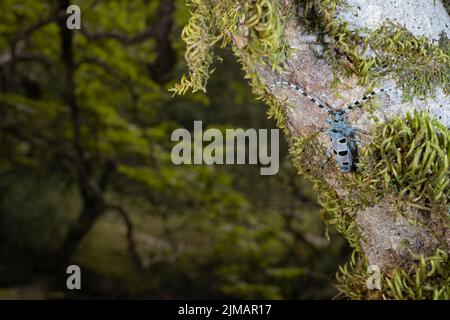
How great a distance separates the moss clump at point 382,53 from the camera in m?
0.97

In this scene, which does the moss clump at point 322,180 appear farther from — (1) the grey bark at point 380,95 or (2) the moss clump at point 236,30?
(2) the moss clump at point 236,30

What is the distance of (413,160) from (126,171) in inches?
136

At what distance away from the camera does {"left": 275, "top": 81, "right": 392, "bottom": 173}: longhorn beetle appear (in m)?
0.99

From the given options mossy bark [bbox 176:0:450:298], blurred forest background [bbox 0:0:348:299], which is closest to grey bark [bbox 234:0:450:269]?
mossy bark [bbox 176:0:450:298]

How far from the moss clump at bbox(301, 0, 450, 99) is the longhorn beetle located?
49 mm

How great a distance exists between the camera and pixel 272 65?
981 mm

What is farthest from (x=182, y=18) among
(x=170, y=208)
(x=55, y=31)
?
(x=170, y=208)

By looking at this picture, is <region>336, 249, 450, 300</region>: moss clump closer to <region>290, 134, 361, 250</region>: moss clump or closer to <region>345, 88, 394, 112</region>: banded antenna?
<region>290, 134, 361, 250</region>: moss clump

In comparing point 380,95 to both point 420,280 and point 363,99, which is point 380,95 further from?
point 420,280

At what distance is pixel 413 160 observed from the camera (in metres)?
0.96

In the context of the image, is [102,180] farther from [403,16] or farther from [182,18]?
[403,16]

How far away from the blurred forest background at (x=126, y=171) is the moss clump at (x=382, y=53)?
2504mm

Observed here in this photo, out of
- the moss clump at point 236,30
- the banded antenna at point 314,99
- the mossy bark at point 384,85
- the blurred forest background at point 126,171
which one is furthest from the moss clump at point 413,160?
the blurred forest background at point 126,171
